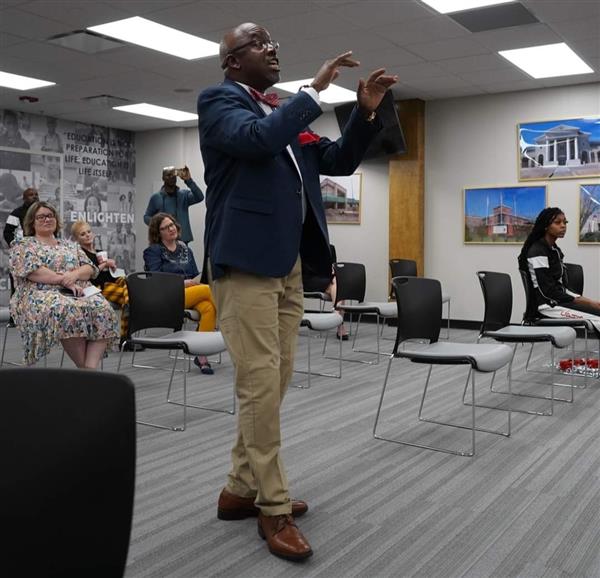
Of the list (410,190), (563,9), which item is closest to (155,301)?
(563,9)

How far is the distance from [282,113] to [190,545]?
144 cm

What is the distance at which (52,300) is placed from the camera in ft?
14.0

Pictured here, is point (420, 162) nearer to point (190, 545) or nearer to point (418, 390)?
point (418, 390)

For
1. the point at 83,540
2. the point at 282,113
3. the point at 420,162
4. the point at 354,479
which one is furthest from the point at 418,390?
the point at 420,162

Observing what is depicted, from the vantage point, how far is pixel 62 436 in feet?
3.13

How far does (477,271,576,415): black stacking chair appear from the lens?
4.31 meters

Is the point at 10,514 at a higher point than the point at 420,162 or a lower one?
lower

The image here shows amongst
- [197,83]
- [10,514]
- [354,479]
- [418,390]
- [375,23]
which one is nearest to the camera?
[10,514]

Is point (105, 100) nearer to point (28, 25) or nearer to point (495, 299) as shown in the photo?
point (28, 25)

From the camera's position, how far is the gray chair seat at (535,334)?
14.1 feet

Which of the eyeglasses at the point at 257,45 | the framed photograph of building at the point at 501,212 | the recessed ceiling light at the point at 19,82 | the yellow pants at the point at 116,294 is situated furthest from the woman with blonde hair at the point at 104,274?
the framed photograph of building at the point at 501,212

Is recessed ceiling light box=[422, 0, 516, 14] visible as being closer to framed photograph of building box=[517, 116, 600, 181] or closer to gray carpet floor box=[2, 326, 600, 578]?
framed photograph of building box=[517, 116, 600, 181]

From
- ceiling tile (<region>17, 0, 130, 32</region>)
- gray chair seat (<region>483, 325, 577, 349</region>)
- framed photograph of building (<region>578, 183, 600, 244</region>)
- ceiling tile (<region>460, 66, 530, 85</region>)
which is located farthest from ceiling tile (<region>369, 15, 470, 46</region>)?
gray chair seat (<region>483, 325, 577, 349</region>)

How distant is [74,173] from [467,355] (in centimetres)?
897
